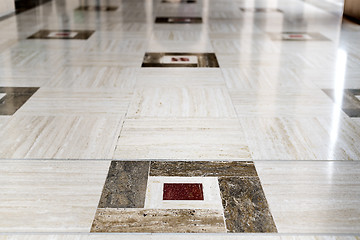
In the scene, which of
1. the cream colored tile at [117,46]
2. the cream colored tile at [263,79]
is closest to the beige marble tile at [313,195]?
the cream colored tile at [263,79]

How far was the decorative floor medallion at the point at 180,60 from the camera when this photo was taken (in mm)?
3533

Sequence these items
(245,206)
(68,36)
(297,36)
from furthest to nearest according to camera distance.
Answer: (297,36), (68,36), (245,206)

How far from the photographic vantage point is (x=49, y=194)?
1.68 metres

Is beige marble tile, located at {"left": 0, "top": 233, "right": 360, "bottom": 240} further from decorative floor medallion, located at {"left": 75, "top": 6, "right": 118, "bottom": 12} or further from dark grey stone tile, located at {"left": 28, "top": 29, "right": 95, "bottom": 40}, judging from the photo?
decorative floor medallion, located at {"left": 75, "top": 6, "right": 118, "bottom": 12}

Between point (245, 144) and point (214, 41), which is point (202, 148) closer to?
point (245, 144)

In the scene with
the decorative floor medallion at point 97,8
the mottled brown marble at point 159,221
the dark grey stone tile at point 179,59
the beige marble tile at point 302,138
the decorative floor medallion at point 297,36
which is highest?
the decorative floor medallion at point 97,8

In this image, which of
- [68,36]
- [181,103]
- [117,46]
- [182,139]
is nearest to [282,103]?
[181,103]

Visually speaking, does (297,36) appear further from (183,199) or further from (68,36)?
(183,199)

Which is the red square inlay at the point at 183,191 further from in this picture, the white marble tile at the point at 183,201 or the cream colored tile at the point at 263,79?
the cream colored tile at the point at 263,79

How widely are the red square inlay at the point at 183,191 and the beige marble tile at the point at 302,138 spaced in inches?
14.9

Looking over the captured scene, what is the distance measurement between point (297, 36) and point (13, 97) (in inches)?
119

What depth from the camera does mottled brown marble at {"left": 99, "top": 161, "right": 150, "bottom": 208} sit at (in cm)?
164

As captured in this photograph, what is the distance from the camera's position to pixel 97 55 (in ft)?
12.4

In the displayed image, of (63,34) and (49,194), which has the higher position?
(63,34)
